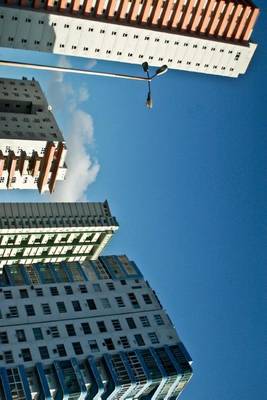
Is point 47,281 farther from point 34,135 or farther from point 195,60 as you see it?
point 195,60

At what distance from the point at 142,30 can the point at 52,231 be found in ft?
161

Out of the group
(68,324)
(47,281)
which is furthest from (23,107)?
(68,324)

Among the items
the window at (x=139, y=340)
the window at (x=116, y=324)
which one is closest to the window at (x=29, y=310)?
the window at (x=116, y=324)

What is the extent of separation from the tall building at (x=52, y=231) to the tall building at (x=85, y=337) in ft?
88.5

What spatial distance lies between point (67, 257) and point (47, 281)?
3789 cm

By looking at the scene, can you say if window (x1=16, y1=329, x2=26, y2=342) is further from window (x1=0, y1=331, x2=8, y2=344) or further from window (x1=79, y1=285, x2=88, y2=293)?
window (x1=79, y1=285, x2=88, y2=293)

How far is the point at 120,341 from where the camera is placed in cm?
11119

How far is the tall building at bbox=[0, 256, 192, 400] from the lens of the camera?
9975 centimetres

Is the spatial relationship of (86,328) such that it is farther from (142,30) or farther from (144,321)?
(142,30)

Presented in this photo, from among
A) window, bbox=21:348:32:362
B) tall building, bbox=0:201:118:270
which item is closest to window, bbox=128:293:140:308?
window, bbox=21:348:32:362

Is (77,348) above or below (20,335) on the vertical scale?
above

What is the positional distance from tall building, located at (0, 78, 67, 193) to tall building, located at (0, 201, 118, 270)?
25071mm

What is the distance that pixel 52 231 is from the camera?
153 m

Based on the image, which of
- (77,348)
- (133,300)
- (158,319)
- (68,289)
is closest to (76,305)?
(68,289)
